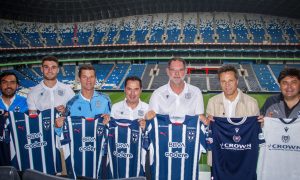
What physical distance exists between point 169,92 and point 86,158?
87.7 inches

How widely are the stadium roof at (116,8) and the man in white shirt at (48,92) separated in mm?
34203

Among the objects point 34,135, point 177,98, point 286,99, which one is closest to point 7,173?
point 34,135

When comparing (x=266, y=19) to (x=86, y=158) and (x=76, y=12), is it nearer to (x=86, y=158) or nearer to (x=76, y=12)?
(x=76, y=12)

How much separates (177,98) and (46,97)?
2.91 m

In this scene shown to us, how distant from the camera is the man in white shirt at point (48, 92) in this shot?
221 inches

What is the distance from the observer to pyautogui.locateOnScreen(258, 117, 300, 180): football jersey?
4961mm

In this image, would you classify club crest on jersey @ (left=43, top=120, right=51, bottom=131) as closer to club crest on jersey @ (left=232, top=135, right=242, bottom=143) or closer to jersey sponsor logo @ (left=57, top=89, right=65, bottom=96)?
jersey sponsor logo @ (left=57, top=89, right=65, bottom=96)

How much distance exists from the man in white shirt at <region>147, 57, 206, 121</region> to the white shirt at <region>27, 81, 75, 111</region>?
2054 millimetres

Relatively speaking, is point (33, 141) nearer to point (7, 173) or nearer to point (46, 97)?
point (46, 97)

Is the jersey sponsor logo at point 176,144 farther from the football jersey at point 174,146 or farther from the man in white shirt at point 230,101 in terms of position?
the man in white shirt at point 230,101

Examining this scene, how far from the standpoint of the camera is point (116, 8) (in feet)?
133

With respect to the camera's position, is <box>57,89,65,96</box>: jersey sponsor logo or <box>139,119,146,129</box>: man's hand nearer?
<box>139,119,146,129</box>: man's hand

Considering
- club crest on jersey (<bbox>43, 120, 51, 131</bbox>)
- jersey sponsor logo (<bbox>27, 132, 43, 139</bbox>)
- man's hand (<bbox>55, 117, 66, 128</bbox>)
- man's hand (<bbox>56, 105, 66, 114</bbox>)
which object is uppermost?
man's hand (<bbox>56, 105, 66, 114</bbox>)

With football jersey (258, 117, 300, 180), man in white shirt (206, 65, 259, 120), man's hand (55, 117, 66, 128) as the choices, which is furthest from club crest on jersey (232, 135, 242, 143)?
man's hand (55, 117, 66, 128)
